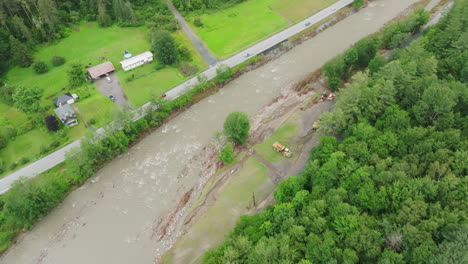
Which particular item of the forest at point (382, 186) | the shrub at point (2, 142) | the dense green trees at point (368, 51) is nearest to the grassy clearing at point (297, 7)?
the dense green trees at point (368, 51)

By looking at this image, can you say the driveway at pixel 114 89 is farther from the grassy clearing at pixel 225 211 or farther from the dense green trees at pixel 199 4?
the dense green trees at pixel 199 4

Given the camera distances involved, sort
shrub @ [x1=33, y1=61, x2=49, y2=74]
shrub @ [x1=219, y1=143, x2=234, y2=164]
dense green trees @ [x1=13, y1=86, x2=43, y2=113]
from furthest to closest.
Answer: shrub @ [x1=33, y1=61, x2=49, y2=74]
dense green trees @ [x1=13, y1=86, x2=43, y2=113]
shrub @ [x1=219, y1=143, x2=234, y2=164]

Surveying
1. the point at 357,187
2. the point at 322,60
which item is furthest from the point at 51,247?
the point at 322,60

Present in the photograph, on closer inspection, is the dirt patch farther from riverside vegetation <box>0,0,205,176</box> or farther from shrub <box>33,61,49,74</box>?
shrub <box>33,61,49,74</box>

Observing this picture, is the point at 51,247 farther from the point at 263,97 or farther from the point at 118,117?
the point at 263,97

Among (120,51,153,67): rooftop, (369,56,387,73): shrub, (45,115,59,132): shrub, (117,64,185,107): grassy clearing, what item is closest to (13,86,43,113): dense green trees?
(45,115,59,132): shrub
